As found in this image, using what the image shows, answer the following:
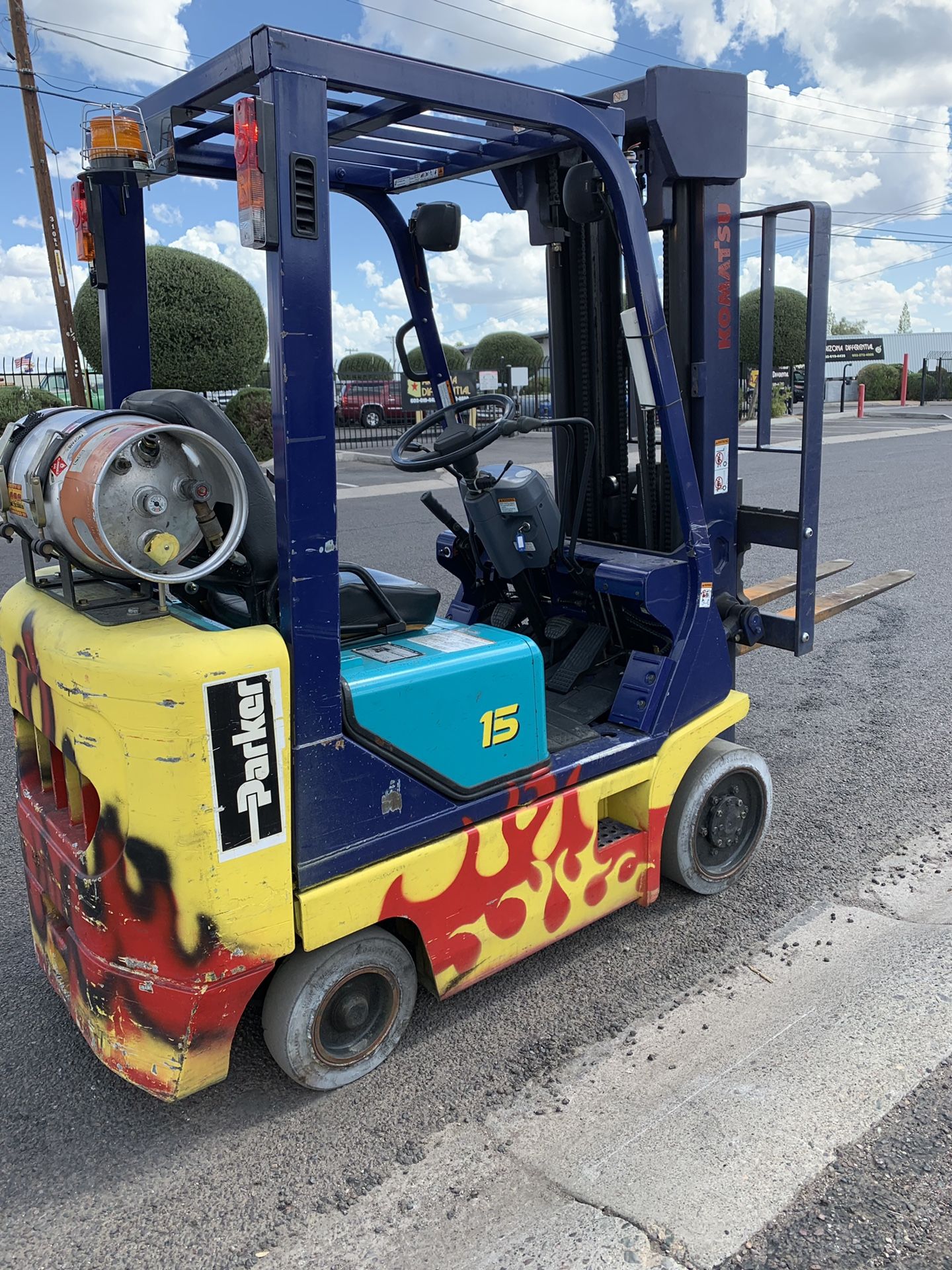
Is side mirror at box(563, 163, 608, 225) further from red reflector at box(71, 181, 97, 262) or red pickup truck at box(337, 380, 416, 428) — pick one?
red pickup truck at box(337, 380, 416, 428)

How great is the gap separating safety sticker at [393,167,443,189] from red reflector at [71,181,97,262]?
4.08ft

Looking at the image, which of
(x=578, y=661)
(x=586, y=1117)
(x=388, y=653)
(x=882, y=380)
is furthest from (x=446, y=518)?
(x=882, y=380)

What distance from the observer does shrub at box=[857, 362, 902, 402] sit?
39250 mm

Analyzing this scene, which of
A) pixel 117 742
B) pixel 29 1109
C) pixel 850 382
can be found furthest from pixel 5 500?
pixel 850 382

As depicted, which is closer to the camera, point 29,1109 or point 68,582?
point 68,582

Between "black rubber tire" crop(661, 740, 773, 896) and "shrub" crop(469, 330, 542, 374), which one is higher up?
"shrub" crop(469, 330, 542, 374)

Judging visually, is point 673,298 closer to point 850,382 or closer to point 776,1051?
point 776,1051

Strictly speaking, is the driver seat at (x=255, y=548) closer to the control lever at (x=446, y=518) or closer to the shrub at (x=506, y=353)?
the control lever at (x=446, y=518)

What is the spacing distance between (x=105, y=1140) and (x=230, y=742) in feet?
3.91

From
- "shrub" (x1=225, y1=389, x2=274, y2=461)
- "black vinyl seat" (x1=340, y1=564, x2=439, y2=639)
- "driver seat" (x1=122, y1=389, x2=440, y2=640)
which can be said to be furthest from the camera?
"shrub" (x1=225, y1=389, x2=274, y2=461)

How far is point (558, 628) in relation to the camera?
13.6ft

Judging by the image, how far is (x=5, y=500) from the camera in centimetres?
273

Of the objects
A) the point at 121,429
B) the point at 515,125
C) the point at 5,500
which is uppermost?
the point at 515,125

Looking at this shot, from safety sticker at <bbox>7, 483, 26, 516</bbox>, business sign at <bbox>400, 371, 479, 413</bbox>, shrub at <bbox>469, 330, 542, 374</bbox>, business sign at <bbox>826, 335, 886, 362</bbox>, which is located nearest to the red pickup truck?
shrub at <bbox>469, 330, 542, 374</bbox>
